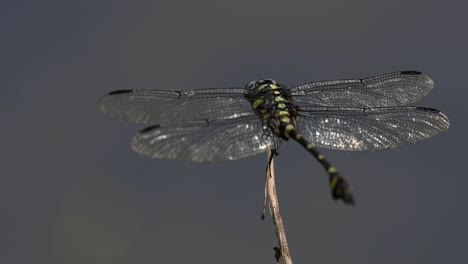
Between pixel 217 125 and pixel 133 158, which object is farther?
pixel 133 158

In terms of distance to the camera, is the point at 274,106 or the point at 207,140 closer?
the point at 207,140

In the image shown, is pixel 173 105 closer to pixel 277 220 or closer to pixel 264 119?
pixel 264 119

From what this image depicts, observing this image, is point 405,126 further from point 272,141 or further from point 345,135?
point 272,141

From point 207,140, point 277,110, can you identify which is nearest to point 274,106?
point 277,110

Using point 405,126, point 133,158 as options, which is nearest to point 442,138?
point 133,158

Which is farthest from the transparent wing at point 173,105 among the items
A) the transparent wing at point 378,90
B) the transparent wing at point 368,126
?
the transparent wing at point 378,90

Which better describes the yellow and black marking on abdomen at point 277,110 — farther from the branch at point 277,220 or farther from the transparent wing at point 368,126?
the branch at point 277,220
